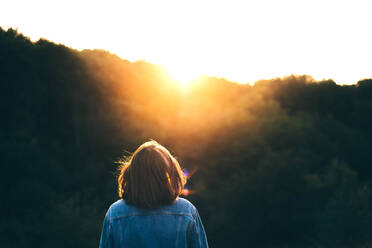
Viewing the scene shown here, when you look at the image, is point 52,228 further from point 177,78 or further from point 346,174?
point 346,174

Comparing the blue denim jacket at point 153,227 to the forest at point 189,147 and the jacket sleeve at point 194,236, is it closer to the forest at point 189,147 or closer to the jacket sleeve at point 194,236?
the jacket sleeve at point 194,236

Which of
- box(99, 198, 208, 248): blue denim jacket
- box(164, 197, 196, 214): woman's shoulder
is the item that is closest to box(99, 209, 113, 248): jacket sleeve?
box(99, 198, 208, 248): blue denim jacket

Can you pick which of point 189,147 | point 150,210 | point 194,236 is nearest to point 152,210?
point 150,210

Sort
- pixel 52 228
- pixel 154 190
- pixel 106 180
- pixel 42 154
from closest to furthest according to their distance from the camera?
pixel 154 190
pixel 52 228
pixel 42 154
pixel 106 180

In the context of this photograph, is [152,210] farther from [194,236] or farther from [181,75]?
[181,75]

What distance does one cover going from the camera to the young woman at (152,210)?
3.63 ft

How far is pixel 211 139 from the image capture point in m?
15.2

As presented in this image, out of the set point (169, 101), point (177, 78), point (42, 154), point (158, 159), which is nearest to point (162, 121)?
point (169, 101)

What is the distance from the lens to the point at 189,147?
1516 centimetres

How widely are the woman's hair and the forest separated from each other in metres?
11.3

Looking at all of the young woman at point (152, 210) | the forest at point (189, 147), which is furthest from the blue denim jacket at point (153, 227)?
the forest at point (189, 147)

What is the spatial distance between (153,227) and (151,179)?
0.14 meters

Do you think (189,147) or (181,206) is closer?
(181,206)

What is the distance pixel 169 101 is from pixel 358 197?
8036mm
